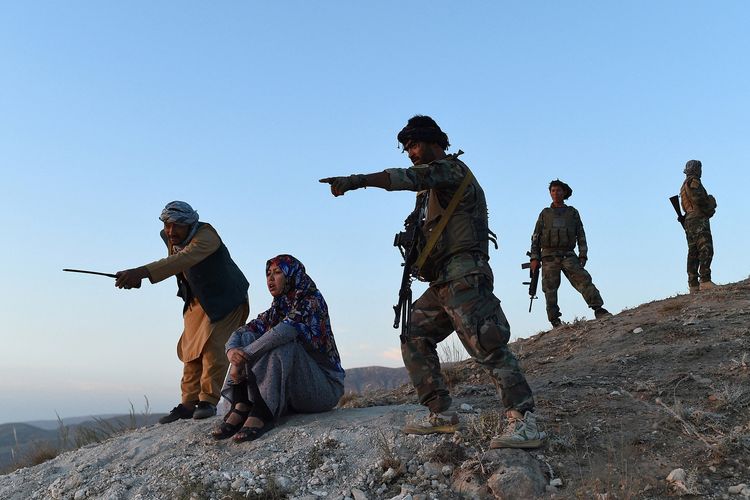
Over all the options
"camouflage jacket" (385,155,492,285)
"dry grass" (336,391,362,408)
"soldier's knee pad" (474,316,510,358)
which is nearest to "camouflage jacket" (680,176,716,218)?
"dry grass" (336,391,362,408)

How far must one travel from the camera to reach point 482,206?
14.0ft

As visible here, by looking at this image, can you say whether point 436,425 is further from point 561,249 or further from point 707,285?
point 707,285

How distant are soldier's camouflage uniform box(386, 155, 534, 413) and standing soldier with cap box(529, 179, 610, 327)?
5.79m

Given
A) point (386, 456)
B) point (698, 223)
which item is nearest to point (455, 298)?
point (386, 456)

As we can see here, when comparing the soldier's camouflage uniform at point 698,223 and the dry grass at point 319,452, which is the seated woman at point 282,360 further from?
the soldier's camouflage uniform at point 698,223

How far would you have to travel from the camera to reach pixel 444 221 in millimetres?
4141

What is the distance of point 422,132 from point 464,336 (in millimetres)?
1276

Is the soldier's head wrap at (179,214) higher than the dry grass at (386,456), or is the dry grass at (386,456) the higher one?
the soldier's head wrap at (179,214)

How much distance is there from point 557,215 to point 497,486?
22.4 ft

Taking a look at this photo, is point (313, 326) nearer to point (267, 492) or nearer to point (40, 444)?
point (267, 492)

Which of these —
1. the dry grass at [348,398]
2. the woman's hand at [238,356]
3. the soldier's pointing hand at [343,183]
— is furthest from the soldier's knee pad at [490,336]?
the dry grass at [348,398]

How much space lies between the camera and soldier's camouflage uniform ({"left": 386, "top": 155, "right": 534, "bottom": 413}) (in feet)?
12.8

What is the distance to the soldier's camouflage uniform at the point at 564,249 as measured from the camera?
9.79m

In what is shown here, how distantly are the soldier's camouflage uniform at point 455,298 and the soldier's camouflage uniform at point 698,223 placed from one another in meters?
7.20
